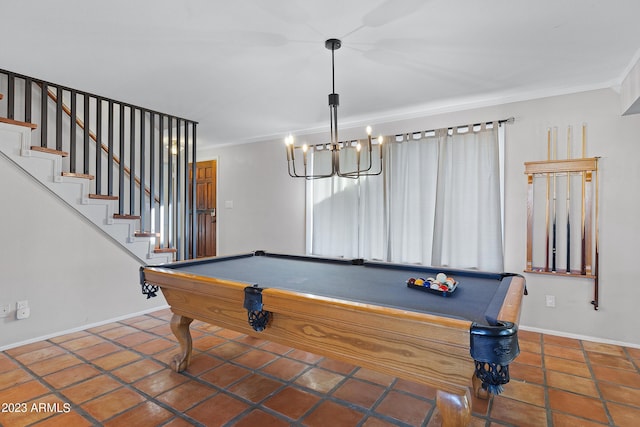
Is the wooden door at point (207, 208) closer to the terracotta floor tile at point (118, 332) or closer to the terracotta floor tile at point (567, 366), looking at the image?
the terracotta floor tile at point (118, 332)

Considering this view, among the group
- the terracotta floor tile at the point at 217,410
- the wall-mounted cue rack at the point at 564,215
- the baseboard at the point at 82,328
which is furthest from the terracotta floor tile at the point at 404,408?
the baseboard at the point at 82,328

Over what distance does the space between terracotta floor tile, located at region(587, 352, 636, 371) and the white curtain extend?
98 cm

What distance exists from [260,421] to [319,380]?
22.1 inches

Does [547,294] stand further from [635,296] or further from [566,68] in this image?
[566,68]

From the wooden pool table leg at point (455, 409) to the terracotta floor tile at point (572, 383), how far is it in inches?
53.7

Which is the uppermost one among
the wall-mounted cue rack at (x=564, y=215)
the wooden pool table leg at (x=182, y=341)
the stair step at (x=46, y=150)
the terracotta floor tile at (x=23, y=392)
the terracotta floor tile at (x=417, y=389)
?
the stair step at (x=46, y=150)

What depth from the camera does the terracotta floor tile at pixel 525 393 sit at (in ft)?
6.56

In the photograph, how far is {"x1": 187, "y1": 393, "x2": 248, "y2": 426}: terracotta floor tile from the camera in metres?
1.78

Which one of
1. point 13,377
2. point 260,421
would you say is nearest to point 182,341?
point 260,421

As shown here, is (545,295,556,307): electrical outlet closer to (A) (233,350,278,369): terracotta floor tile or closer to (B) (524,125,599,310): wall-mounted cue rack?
(B) (524,125,599,310): wall-mounted cue rack

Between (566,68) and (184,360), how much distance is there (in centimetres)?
368

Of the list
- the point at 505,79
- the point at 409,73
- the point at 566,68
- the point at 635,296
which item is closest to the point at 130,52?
the point at 409,73

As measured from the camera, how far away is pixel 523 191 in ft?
10.6

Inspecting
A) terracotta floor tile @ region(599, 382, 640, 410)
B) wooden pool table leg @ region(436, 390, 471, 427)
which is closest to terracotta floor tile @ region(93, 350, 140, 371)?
wooden pool table leg @ region(436, 390, 471, 427)
